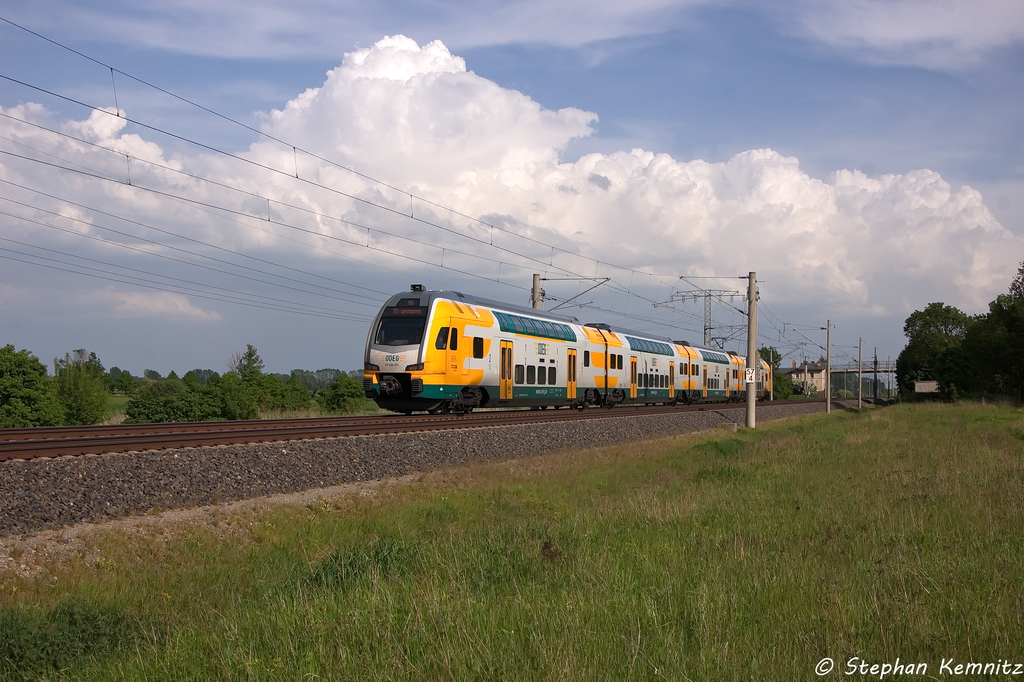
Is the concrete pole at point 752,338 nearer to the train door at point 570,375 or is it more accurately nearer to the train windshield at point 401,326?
the train door at point 570,375

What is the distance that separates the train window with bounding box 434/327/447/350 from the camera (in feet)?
77.6

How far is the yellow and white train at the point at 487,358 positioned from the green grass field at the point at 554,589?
10.9 meters

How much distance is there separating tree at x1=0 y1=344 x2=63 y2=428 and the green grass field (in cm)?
3222

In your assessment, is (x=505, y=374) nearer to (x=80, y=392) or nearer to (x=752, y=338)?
(x=752, y=338)

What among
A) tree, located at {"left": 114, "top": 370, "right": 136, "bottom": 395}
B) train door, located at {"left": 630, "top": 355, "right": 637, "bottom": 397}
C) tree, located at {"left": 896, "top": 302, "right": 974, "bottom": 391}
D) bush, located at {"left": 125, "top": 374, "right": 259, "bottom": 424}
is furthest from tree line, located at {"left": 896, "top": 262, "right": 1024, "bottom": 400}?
tree, located at {"left": 114, "top": 370, "right": 136, "bottom": 395}

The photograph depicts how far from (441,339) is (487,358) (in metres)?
2.75

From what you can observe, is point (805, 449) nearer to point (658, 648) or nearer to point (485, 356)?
point (485, 356)

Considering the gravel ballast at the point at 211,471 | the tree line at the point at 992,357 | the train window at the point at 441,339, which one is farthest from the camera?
the tree line at the point at 992,357

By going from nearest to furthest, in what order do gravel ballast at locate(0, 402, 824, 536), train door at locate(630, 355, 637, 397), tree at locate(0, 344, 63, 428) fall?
gravel ballast at locate(0, 402, 824, 536) < tree at locate(0, 344, 63, 428) < train door at locate(630, 355, 637, 397)

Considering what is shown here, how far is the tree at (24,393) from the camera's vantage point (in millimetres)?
37188

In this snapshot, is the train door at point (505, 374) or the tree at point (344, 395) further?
the tree at point (344, 395)

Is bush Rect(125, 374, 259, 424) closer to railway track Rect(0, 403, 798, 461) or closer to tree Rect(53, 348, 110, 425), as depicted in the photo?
tree Rect(53, 348, 110, 425)

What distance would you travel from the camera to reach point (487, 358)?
1029 inches
